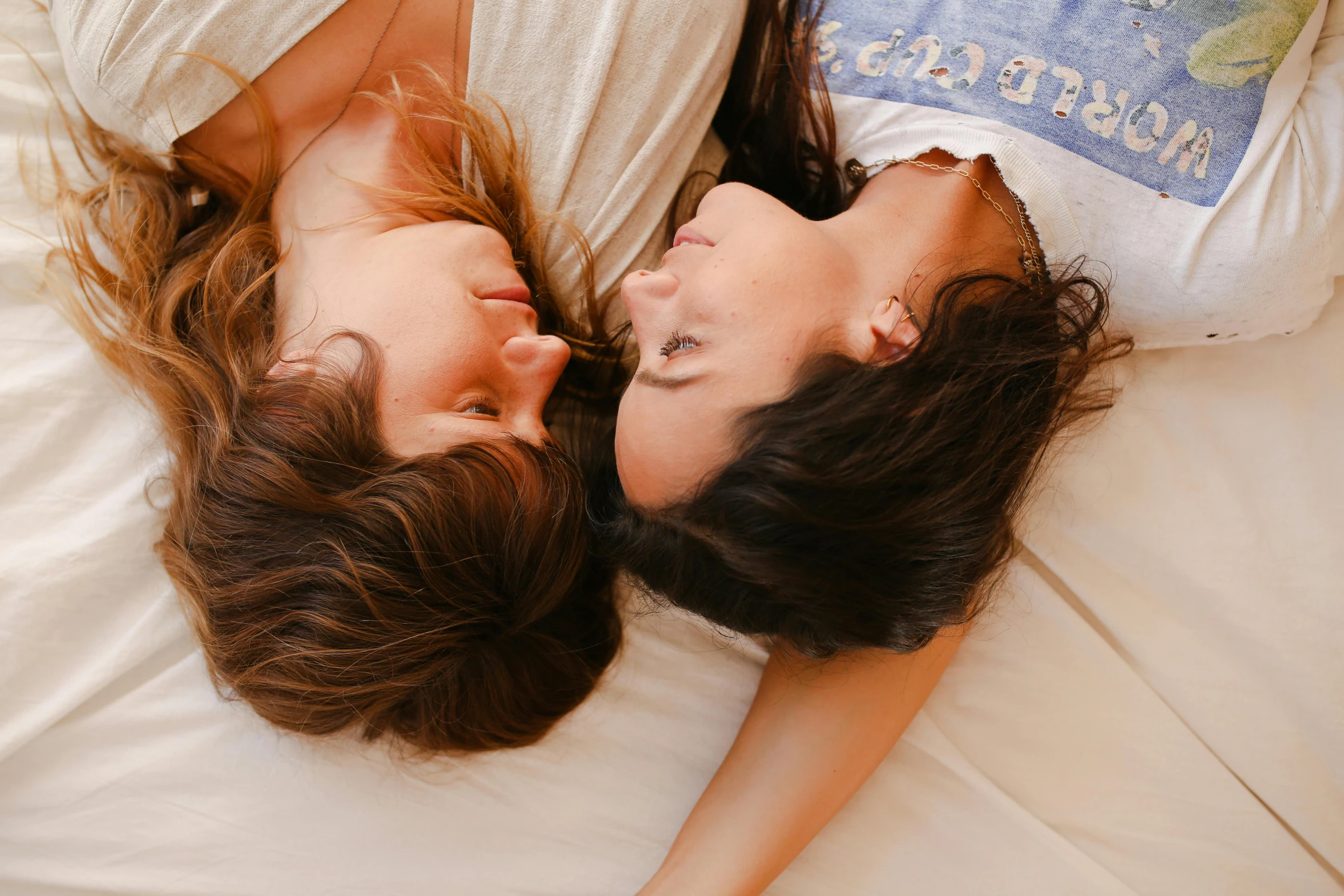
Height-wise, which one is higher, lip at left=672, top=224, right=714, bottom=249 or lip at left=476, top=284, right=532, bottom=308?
lip at left=672, top=224, right=714, bottom=249

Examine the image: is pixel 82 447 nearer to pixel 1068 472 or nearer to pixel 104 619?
pixel 104 619

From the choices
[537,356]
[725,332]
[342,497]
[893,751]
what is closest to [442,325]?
[537,356]

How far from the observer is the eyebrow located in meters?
0.88

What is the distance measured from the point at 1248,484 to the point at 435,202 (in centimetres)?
119

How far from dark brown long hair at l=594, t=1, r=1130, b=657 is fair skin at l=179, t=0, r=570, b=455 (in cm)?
22

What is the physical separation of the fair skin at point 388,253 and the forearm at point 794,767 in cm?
50

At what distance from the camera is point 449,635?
37.0 inches

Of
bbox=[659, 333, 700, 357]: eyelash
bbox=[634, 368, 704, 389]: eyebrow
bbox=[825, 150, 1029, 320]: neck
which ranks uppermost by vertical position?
bbox=[825, 150, 1029, 320]: neck

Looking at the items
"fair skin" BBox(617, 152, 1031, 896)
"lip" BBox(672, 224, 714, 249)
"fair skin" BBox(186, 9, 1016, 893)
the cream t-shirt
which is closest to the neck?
"fair skin" BBox(617, 152, 1031, 896)

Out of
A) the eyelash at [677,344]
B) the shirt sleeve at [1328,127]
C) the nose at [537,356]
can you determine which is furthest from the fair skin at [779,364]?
the shirt sleeve at [1328,127]

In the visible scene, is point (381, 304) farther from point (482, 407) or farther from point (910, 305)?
point (910, 305)

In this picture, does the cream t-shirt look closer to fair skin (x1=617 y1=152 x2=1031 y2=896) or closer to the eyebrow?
fair skin (x1=617 y1=152 x2=1031 y2=896)

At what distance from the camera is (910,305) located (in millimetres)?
906

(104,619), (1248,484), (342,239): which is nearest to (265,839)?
(104,619)
